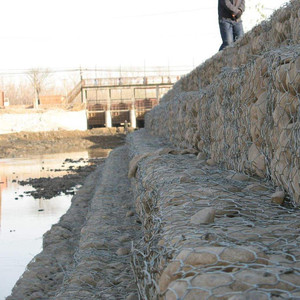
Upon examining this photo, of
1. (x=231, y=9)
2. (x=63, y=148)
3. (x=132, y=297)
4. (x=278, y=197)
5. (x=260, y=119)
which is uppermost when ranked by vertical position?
(x=231, y=9)

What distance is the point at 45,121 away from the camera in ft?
130

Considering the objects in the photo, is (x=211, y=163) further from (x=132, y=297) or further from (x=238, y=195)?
Answer: (x=132, y=297)

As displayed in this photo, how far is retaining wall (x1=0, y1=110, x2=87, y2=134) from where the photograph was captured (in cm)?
3903

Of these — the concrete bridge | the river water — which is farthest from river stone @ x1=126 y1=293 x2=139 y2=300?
the concrete bridge

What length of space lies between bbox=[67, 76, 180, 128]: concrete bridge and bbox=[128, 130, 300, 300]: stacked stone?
36.6 metres

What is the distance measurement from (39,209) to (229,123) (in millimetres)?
7190

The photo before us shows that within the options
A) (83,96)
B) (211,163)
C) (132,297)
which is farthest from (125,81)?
(132,297)

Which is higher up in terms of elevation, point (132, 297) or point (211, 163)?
point (211, 163)

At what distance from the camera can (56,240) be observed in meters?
7.77

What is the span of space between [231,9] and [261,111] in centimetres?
573

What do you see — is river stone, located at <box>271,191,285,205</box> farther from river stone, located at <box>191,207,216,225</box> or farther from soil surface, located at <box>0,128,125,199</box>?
soil surface, located at <box>0,128,125,199</box>

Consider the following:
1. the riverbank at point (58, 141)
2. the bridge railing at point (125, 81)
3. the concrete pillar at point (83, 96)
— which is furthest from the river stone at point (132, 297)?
the bridge railing at point (125, 81)

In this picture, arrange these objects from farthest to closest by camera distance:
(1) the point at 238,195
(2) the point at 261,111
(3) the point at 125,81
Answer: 1. (3) the point at 125,81
2. (2) the point at 261,111
3. (1) the point at 238,195

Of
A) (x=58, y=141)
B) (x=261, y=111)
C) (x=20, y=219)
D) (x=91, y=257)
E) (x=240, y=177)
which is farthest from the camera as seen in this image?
(x=58, y=141)
